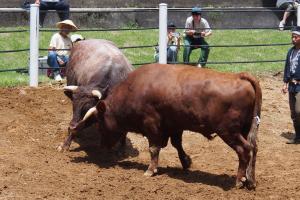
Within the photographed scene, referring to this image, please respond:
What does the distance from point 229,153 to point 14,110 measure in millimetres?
3435

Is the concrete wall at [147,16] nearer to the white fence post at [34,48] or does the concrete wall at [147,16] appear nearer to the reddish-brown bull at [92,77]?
the white fence post at [34,48]

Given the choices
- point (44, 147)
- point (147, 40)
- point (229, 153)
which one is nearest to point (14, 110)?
point (44, 147)

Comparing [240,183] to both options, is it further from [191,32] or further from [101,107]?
[191,32]

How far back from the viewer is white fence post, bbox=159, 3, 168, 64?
13.3 metres

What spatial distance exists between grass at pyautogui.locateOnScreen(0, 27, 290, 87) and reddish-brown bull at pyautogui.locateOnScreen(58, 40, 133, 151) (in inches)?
172

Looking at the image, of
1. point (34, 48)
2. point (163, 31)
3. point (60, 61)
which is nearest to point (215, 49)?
point (163, 31)

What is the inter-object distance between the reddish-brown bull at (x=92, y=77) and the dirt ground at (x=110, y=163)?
604 mm

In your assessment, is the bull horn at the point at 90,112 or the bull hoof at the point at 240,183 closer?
the bull hoof at the point at 240,183

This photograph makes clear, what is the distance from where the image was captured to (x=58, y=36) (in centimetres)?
1332

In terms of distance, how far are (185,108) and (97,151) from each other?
205cm

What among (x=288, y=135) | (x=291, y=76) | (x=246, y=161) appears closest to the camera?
(x=246, y=161)

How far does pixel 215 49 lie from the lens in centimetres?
1777

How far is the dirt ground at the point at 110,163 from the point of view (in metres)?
7.95

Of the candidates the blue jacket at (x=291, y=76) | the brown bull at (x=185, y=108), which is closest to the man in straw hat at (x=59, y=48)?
the brown bull at (x=185, y=108)
